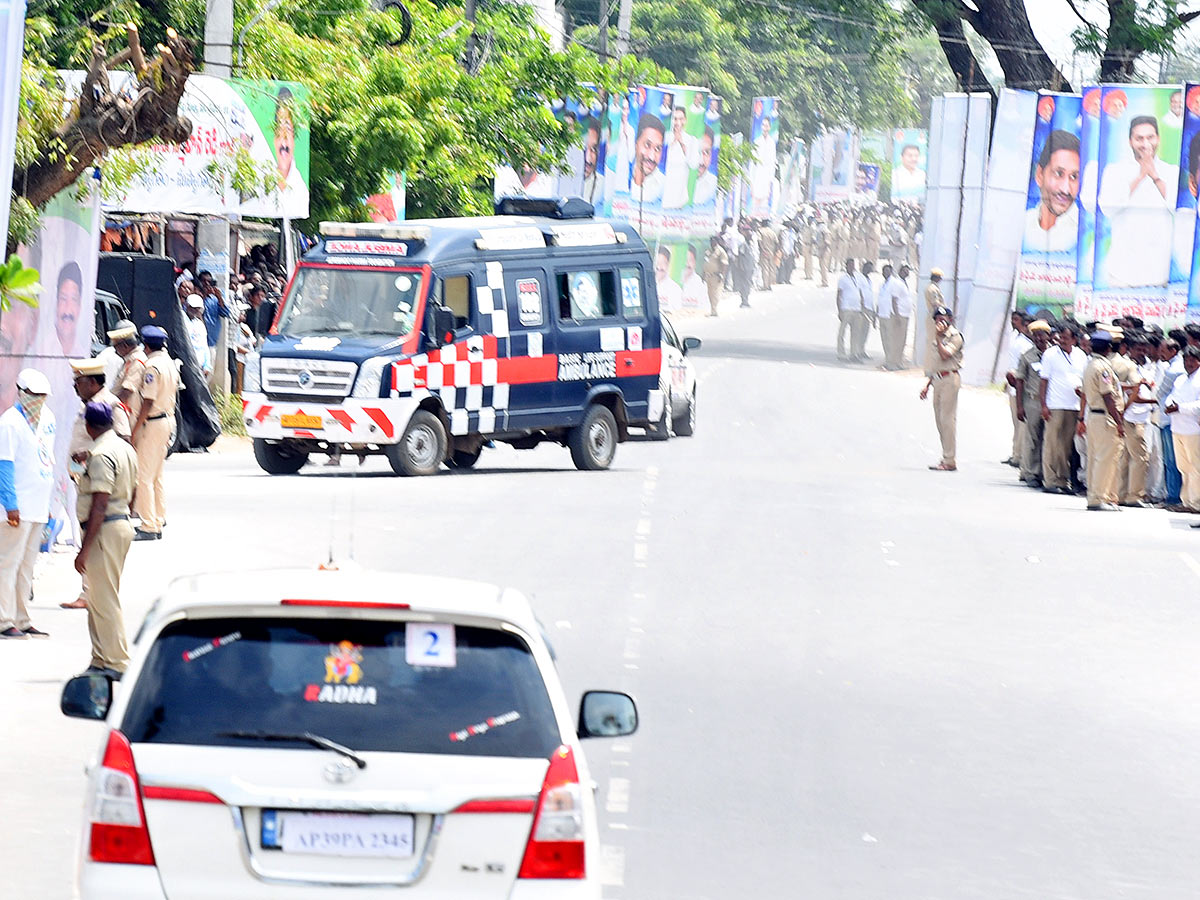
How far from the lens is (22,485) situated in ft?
40.5

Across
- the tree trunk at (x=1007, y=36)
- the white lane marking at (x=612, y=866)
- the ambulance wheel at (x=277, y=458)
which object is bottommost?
the ambulance wheel at (x=277, y=458)

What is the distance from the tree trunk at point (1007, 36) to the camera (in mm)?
47969

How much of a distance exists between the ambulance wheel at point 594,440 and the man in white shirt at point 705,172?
92.2 feet

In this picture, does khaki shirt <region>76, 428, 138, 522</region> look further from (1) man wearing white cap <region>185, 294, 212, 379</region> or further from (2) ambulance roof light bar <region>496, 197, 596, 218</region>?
(2) ambulance roof light bar <region>496, 197, 596, 218</region>

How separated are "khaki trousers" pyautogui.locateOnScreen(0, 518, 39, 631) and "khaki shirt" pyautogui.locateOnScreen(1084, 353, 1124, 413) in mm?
12887

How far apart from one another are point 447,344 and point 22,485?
10799mm

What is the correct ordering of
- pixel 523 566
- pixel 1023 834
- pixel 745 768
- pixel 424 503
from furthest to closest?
pixel 424 503
pixel 523 566
pixel 745 768
pixel 1023 834

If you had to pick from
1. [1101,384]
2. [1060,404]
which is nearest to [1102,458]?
[1101,384]

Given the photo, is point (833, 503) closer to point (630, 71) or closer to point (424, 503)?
point (424, 503)

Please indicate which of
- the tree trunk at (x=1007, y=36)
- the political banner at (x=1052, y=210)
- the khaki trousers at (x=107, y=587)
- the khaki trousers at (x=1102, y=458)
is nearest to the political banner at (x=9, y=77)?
the khaki trousers at (x=107, y=587)

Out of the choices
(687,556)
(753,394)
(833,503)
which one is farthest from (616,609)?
(753,394)

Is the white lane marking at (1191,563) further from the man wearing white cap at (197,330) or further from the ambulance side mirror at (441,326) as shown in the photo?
the man wearing white cap at (197,330)

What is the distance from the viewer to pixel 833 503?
2175 centimetres

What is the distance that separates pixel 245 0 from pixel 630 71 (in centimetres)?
2284
